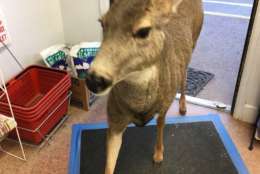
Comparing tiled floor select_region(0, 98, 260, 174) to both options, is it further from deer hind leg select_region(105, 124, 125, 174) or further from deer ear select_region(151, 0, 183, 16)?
deer ear select_region(151, 0, 183, 16)

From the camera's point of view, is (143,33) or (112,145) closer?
(143,33)

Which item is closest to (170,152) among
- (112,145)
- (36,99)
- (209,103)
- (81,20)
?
(112,145)

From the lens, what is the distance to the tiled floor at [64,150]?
1955 millimetres

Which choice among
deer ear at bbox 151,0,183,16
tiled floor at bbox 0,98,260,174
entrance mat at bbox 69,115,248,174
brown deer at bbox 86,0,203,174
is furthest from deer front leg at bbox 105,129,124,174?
deer ear at bbox 151,0,183,16

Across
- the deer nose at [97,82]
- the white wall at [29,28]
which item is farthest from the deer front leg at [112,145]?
the white wall at [29,28]

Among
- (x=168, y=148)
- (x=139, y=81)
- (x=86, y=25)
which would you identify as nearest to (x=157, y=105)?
(x=139, y=81)

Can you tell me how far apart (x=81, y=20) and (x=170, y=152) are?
126cm

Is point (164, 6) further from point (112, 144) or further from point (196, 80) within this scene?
point (196, 80)

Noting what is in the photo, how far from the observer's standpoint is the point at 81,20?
2543mm

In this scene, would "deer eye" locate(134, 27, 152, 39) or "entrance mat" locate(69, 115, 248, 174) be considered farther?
"entrance mat" locate(69, 115, 248, 174)

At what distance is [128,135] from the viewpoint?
210 centimetres

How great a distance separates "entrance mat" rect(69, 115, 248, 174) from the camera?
187cm

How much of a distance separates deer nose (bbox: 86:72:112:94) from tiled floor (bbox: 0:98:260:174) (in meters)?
1.00

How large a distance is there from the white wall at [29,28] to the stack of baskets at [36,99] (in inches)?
4.2
